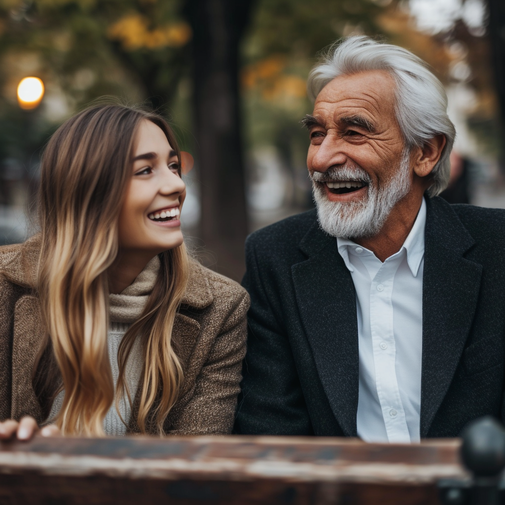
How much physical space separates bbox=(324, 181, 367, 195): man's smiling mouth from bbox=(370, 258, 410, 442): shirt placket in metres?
0.36

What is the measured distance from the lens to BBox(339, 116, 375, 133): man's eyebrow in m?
2.82

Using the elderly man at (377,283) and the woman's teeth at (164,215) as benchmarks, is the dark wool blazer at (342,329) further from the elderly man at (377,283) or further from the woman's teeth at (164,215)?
the woman's teeth at (164,215)

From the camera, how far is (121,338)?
8.71 ft

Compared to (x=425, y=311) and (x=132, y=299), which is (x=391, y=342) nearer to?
(x=425, y=311)

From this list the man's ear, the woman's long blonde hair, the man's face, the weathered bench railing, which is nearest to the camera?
the weathered bench railing

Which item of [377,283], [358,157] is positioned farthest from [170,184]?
[377,283]

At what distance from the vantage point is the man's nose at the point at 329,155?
2812mm

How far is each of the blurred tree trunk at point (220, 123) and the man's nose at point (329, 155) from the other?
6.17 metres

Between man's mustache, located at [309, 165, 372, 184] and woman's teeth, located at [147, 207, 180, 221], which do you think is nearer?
woman's teeth, located at [147, 207, 180, 221]

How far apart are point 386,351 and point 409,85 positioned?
1.15 meters

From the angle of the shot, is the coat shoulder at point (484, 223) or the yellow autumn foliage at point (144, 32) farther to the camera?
the yellow autumn foliage at point (144, 32)

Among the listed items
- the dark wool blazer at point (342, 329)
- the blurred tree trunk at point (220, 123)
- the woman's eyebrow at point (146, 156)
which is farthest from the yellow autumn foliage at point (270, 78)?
the woman's eyebrow at point (146, 156)

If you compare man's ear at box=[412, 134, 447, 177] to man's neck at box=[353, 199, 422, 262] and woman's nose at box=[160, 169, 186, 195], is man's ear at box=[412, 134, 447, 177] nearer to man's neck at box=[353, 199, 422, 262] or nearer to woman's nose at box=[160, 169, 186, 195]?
man's neck at box=[353, 199, 422, 262]

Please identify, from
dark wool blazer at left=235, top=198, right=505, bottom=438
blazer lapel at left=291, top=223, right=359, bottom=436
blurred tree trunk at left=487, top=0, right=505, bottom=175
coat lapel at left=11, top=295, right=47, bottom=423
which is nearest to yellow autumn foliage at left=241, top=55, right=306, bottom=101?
blurred tree trunk at left=487, top=0, right=505, bottom=175
